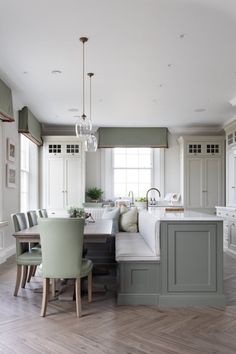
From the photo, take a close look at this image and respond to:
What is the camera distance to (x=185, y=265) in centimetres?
354

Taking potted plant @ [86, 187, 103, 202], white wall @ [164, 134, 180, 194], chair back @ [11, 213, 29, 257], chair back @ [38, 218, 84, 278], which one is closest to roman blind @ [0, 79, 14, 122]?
chair back @ [11, 213, 29, 257]

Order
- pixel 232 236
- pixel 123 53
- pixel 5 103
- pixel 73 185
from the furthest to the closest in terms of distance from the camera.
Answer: pixel 73 185
pixel 232 236
pixel 5 103
pixel 123 53

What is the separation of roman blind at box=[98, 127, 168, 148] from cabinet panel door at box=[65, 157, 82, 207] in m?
0.90

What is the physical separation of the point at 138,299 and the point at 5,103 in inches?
138

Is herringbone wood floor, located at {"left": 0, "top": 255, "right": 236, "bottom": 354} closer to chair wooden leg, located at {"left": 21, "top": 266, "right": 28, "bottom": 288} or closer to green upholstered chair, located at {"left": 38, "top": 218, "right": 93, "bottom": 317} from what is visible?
green upholstered chair, located at {"left": 38, "top": 218, "right": 93, "bottom": 317}

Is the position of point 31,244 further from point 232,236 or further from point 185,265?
point 232,236

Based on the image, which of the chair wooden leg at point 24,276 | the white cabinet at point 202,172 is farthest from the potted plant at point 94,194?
the chair wooden leg at point 24,276

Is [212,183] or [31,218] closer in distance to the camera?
[31,218]

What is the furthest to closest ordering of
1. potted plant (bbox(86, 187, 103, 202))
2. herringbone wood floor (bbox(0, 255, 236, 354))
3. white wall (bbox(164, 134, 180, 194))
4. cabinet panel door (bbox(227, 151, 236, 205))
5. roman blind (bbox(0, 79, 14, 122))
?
white wall (bbox(164, 134, 180, 194))
potted plant (bbox(86, 187, 103, 202))
cabinet panel door (bbox(227, 151, 236, 205))
roman blind (bbox(0, 79, 14, 122))
herringbone wood floor (bbox(0, 255, 236, 354))

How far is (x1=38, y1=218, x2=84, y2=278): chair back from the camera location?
10.5ft

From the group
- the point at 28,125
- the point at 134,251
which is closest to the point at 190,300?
the point at 134,251

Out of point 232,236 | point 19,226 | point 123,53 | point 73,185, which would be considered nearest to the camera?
point 19,226

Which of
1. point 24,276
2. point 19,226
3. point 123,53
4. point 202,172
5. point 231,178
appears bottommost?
point 24,276

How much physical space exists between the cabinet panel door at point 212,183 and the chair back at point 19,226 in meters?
5.36
